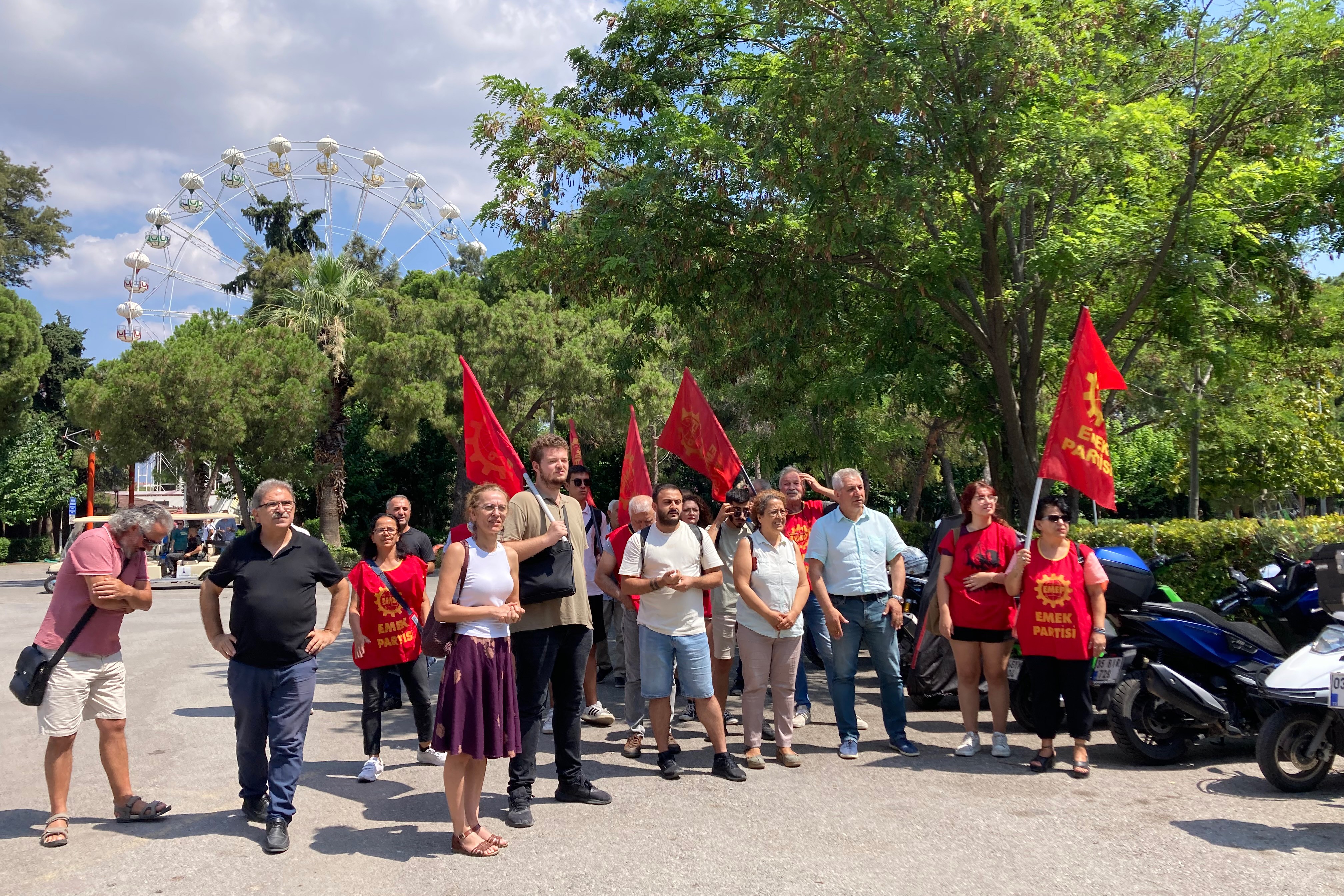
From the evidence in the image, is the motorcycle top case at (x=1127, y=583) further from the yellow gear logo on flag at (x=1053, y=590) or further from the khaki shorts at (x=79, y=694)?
the khaki shorts at (x=79, y=694)

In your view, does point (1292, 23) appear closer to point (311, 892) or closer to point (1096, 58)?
point (1096, 58)

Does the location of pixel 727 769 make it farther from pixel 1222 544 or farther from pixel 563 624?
pixel 1222 544

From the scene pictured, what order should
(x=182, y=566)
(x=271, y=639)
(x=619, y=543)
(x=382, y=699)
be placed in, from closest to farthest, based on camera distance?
(x=271, y=639) < (x=382, y=699) < (x=619, y=543) < (x=182, y=566)

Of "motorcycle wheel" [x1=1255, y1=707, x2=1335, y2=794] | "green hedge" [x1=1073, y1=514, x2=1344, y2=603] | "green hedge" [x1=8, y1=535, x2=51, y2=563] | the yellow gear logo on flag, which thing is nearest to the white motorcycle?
"motorcycle wheel" [x1=1255, y1=707, x2=1335, y2=794]

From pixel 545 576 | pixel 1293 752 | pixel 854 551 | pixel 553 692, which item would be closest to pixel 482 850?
pixel 553 692

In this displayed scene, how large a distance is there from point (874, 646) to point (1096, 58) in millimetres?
5687

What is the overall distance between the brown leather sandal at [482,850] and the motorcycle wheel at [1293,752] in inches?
161

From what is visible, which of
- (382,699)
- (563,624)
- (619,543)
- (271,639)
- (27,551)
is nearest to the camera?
(271,639)

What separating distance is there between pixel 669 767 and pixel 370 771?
5.91ft

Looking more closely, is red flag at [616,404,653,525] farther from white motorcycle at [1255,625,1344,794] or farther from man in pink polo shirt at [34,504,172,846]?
white motorcycle at [1255,625,1344,794]

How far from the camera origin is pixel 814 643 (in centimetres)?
802

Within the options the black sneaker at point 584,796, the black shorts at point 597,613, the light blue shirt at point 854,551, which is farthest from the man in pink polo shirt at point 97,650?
the light blue shirt at point 854,551

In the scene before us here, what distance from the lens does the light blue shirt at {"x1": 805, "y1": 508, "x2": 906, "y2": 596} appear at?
6.84 meters

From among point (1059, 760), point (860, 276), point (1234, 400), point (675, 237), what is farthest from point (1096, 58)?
point (1234, 400)
